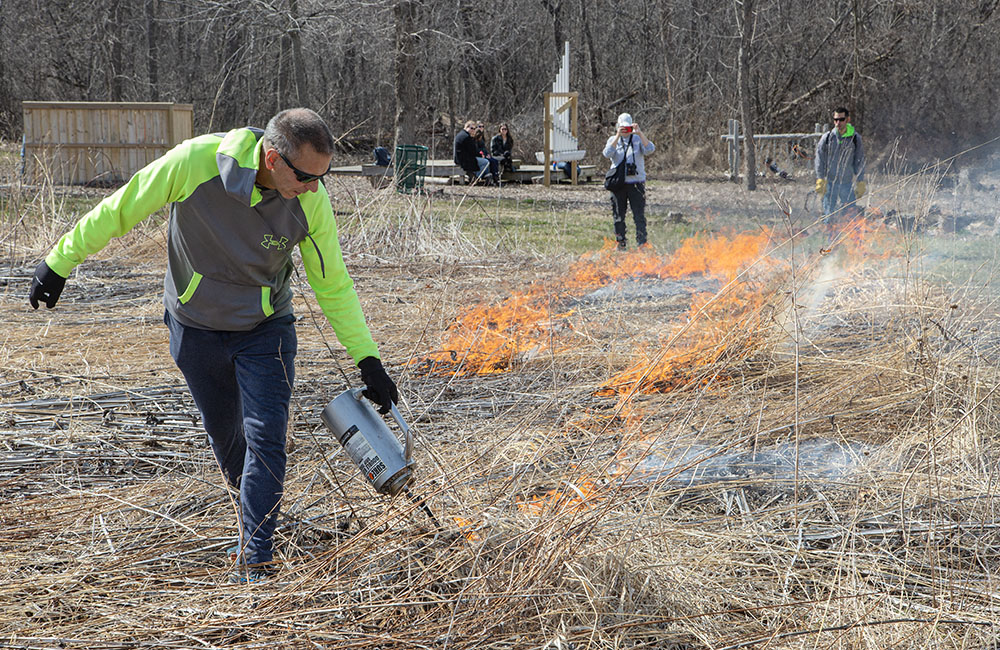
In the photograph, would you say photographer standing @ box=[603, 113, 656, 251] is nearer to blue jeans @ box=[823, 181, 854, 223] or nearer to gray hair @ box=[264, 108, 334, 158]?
blue jeans @ box=[823, 181, 854, 223]

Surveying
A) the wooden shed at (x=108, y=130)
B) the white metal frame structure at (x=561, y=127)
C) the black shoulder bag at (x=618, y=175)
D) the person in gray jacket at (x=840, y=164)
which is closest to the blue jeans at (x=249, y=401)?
the black shoulder bag at (x=618, y=175)

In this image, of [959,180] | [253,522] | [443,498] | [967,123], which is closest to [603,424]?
[443,498]

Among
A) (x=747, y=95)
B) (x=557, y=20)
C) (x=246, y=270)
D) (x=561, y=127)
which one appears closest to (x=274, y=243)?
(x=246, y=270)

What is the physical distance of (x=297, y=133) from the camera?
9.45ft

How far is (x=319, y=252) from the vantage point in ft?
10.6

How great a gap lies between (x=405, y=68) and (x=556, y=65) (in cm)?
1004

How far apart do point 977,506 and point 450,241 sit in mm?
7669

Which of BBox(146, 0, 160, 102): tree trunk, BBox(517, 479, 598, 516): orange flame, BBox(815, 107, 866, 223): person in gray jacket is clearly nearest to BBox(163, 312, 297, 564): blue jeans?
BBox(517, 479, 598, 516): orange flame

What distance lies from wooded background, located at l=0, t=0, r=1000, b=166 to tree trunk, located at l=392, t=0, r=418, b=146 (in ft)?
5.79

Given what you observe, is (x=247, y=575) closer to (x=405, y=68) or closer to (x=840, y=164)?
(x=840, y=164)

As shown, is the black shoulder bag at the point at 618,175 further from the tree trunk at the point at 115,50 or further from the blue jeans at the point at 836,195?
the tree trunk at the point at 115,50

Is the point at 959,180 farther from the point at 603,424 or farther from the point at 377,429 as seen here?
the point at 377,429

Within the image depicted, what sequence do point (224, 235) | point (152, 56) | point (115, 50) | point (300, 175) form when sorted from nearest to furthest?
point (300, 175), point (224, 235), point (115, 50), point (152, 56)

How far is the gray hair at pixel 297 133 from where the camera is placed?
113 inches
